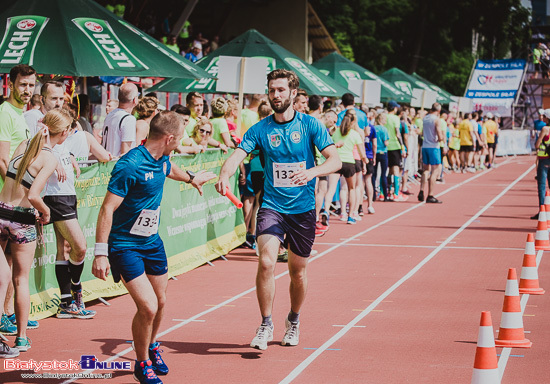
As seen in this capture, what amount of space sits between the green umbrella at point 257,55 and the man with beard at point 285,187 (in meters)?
10.1

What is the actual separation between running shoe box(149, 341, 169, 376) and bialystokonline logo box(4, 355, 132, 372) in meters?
0.34

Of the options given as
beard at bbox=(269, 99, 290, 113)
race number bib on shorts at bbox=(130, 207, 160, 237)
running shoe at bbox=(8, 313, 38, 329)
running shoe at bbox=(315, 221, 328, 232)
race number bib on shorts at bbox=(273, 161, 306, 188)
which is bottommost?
running shoe at bbox=(315, 221, 328, 232)

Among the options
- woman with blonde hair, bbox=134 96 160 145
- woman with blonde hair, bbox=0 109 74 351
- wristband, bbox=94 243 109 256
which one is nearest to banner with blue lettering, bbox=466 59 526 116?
woman with blonde hair, bbox=134 96 160 145

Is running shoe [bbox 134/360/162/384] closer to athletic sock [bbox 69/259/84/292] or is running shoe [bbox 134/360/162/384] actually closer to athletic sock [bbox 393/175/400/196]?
athletic sock [bbox 69/259/84/292]

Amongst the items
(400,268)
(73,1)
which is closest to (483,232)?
(400,268)

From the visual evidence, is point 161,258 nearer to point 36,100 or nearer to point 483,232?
point 36,100

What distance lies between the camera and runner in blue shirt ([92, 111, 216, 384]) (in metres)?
6.37

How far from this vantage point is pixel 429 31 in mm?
57344

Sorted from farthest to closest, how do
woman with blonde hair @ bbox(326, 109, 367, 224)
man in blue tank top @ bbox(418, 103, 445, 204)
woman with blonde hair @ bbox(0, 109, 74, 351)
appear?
1. man in blue tank top @ bbox(418, 103, 445, 204)
2. woman with blonde hair @ bbox(326, 109, 367, 224)
3. woman with blonde hair @ bbox(0, 109, 74, 351)

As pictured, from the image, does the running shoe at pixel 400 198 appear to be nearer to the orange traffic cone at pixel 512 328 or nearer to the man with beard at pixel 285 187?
the orange traffic cone at pixel 512 328

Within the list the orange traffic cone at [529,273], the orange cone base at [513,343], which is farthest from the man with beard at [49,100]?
the orange traffic cone at [529,273]

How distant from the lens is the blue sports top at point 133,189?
6.41 meters

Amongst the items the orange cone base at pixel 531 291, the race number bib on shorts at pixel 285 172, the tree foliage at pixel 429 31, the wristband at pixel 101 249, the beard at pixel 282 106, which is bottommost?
the orange cone base at pixel 531 291

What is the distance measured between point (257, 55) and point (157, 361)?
41.3 feet
